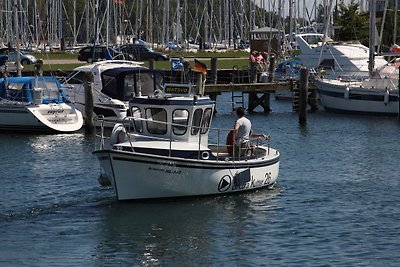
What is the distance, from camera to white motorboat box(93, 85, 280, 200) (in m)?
29.1

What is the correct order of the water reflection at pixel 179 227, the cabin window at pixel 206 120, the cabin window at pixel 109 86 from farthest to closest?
the cabin window at pixel 109 86
the cabin window at pixel 206 120
the water reflection at pixel 179 227

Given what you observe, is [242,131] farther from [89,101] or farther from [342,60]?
[342,60]

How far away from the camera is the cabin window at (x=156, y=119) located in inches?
1218

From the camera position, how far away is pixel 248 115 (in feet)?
202

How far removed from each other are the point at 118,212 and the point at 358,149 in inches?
715

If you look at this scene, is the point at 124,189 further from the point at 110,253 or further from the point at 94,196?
the point at 110,253

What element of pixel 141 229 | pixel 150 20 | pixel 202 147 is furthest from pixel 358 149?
pixel 150 20

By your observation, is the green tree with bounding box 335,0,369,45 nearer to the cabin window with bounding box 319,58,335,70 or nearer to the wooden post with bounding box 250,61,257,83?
the cabin window with bounding box 319,58,335,70

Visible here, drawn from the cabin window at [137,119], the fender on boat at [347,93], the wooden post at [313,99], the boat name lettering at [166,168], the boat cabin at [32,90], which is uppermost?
the cabin window at [137,119]

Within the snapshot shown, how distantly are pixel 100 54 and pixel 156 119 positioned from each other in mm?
42577

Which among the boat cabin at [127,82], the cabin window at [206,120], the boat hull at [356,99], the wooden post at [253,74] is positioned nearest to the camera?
the cabin window at [206,120]

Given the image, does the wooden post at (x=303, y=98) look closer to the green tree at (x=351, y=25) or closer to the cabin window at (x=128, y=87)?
the cabin window at (x=128, y=87)

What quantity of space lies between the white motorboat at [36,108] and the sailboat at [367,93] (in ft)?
56.6

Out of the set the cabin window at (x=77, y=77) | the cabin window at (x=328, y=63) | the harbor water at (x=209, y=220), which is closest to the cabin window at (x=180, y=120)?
the harbor water at (x=209, y=220)
